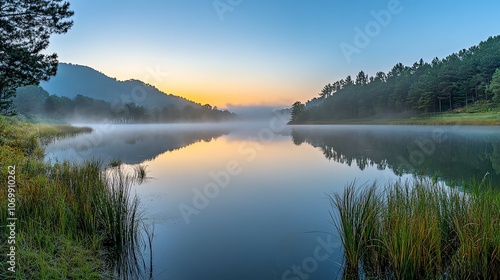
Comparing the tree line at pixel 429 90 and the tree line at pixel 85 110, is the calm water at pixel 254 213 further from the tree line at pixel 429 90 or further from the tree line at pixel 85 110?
the tree line at pixel 85 110

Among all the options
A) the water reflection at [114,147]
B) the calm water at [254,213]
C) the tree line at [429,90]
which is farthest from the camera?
the tree line at [429,90]

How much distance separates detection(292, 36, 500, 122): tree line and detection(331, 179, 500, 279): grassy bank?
7133 centimetres

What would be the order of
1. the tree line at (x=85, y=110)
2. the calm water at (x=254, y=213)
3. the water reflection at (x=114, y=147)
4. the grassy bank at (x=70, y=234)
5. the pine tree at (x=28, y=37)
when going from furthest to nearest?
1. the tree line at (x=85, y=110)
2. the water reflection at (x=114, y=147)
3. the pine tree at (x=28, y=37)
4. the calm water at (x=254, y=213)
5. the grassy bank at (x=70, y=234)

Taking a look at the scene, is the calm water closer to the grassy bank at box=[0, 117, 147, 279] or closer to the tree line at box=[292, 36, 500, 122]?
the grassy bank at box=[0, 117, 147, 279]

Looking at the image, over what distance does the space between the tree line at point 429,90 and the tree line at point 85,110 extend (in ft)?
313

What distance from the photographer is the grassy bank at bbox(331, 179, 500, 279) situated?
3553 mm

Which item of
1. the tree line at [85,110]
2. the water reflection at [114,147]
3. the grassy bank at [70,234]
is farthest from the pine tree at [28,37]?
the tree line at [85,110]

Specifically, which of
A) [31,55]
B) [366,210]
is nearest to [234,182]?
[366,210]

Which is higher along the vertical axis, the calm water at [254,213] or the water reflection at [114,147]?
the water reflection at [114,147]

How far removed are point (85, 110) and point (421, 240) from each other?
160 meters

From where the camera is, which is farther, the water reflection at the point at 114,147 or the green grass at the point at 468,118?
the green grass at the point at 468,118

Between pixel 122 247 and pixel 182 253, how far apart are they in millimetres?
1136

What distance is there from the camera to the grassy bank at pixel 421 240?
11.7 feet

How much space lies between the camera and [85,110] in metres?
137
